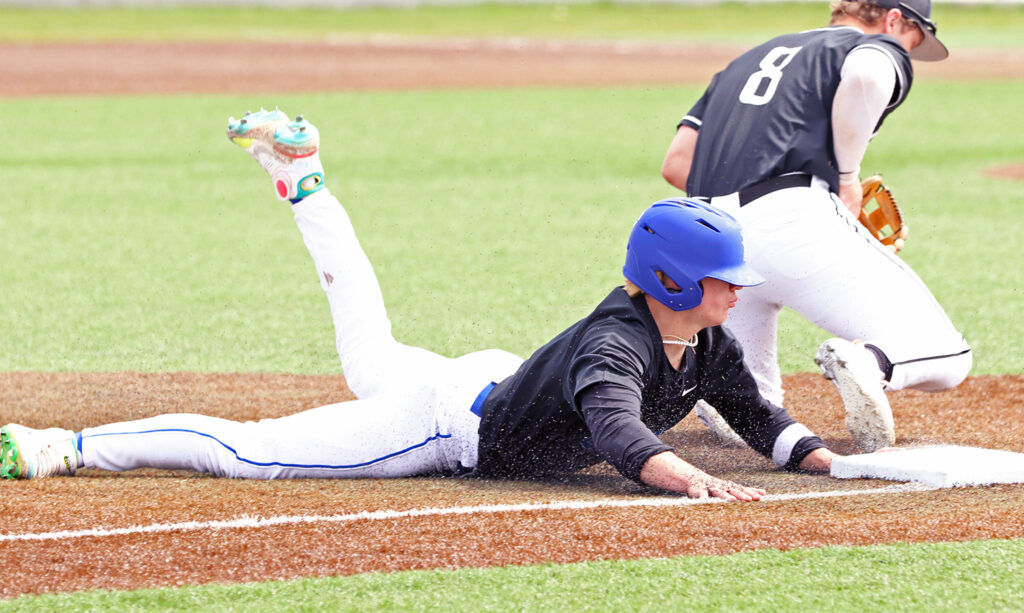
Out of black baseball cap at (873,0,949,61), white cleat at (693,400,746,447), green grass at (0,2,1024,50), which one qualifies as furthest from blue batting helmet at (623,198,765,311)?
green grass at (0,2,1024,50)

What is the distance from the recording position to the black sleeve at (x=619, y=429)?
3773mm

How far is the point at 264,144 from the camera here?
494 centimetres

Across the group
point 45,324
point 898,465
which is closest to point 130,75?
point 45,324

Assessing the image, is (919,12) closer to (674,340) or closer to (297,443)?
(674,340)

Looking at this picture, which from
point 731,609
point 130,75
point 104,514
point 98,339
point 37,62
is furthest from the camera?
point 37,62

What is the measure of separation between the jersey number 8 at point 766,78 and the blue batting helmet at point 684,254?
97 cm

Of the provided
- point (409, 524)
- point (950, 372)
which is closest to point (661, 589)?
point (409, 524)

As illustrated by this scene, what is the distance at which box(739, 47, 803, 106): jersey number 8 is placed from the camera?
4895 millimetres

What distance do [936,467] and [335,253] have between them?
2.21 metres

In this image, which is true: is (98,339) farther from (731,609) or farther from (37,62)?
(37,62)

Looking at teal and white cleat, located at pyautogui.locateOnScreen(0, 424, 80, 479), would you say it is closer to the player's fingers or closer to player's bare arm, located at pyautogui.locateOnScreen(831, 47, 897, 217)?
the player's fingers

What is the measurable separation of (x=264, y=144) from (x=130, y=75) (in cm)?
2202

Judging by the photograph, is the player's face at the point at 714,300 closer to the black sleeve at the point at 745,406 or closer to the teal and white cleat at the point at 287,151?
the black sleeve at the point at 745,406

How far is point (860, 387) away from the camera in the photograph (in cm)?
440
